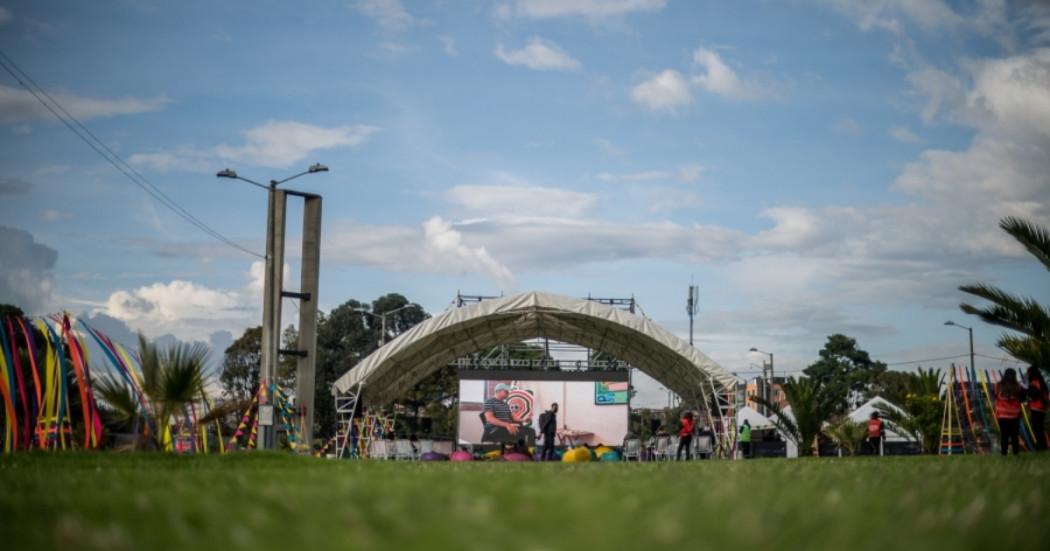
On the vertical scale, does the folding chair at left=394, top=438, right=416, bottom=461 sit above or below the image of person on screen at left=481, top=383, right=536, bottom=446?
below

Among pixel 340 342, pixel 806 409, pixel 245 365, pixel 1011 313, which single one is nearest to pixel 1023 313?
pixel 1011 313

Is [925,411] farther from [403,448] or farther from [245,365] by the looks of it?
[245,365]

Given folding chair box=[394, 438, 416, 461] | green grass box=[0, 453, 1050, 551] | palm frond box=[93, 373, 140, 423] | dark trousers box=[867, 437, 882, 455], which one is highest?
palm frond box=[93, 373, 140, 423]

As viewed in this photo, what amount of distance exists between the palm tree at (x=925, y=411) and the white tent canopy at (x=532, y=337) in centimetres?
558

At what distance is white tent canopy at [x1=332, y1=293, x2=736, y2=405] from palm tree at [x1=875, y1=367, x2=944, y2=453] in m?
5.58

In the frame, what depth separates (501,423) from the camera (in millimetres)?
43250

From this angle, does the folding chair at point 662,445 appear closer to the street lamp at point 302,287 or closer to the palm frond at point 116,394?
the street lamp at point 302,287

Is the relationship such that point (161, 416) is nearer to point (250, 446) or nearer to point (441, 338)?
point (250, 446)

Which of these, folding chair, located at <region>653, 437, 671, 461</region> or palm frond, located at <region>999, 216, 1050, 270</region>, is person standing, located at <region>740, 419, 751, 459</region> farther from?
palm frond, located at <region>999, 216, 1050, 270</region>

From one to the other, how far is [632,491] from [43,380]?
1756 centimetres

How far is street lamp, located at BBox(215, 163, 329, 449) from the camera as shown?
28781mm

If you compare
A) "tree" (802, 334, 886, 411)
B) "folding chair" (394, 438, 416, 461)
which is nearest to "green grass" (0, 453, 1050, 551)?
"folding chair" (394, 438, 416, 461)

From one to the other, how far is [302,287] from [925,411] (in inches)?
766

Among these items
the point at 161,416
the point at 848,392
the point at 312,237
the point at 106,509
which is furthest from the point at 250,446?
the point at 848,392
